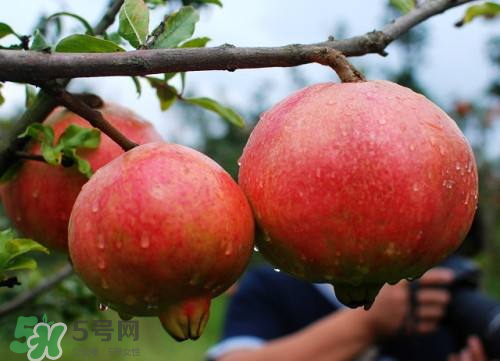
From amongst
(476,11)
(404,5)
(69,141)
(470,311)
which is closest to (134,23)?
(69,141)

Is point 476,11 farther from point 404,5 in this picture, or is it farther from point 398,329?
point 398,329

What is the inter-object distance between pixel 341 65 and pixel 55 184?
0.35 meters

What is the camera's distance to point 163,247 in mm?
588

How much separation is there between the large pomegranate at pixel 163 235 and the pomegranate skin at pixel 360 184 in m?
0.04

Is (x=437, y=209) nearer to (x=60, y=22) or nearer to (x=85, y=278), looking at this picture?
(x=85, y=278)

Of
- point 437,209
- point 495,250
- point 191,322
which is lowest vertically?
point 495,250

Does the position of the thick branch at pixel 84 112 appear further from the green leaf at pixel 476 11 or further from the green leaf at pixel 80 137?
the green leaf at pixel 476 11

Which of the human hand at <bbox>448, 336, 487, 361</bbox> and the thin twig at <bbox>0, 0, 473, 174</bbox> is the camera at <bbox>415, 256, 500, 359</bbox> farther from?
the thin twig at <bbox>0, 0, 473, 174</bbox>

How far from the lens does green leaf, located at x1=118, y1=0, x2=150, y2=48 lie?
72 centimetres

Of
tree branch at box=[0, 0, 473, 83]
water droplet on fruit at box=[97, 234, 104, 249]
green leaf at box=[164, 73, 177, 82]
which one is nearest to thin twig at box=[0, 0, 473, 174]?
tree branch at box=[0, 0, 473, 83]

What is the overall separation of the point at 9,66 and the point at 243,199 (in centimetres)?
22

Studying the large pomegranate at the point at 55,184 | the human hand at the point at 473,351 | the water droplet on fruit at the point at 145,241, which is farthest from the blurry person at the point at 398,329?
the water droplet on fruit at the point at 145,241

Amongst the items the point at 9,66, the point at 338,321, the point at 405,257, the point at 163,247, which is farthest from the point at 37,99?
the point at 338,321

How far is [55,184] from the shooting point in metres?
0.83
